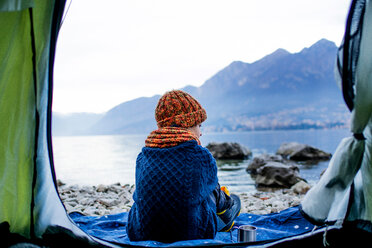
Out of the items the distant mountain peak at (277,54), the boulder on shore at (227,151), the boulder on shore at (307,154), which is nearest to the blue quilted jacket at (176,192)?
the boulder on shore at (227,151)

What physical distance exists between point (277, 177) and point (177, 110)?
7463mm

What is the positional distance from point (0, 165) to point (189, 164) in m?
1.21

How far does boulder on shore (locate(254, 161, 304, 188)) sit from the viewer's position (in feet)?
28.9

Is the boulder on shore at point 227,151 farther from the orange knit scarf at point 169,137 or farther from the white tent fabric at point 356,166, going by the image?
the white tent fabric at point 356,166

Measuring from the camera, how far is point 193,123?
2.31 m

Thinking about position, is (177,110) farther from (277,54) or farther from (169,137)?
(277,54)

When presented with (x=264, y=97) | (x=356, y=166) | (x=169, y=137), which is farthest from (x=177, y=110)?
(x=264, y=97)

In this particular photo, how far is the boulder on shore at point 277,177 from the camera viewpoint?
28.9 feet

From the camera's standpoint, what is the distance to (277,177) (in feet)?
29.5

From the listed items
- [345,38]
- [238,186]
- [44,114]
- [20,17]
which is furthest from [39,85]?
[238,186]

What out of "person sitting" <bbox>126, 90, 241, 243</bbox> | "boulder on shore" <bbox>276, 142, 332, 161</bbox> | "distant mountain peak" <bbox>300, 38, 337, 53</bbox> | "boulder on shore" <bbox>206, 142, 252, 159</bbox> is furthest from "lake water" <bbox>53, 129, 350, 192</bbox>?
"distant mountain peak" <bbox>300, 38, 337, 53</bbox>

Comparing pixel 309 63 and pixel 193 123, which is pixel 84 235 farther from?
pixel 309 63

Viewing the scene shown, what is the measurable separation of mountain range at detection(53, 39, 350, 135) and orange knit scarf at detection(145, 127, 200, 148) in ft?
355

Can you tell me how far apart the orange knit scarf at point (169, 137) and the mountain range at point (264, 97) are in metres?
108
